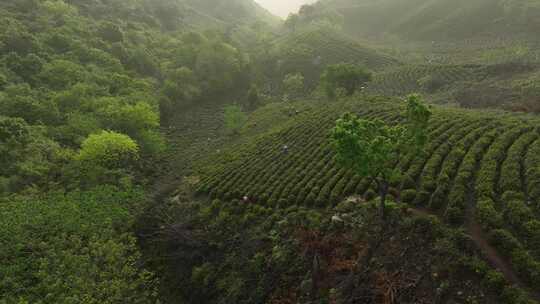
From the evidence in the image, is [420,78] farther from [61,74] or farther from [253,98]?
[61,74]

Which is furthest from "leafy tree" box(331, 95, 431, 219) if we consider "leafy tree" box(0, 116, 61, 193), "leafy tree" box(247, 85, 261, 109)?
"leafy tree" box(247, 85, 261, 109)

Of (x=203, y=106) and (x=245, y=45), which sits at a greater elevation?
(x=245, y=45)

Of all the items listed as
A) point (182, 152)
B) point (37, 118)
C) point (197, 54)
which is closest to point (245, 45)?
point (197, 54)

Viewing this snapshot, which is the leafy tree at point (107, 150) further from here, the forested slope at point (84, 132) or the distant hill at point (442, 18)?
the distant hill at point (442, 18)

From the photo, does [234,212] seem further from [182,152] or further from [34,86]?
[34,86]

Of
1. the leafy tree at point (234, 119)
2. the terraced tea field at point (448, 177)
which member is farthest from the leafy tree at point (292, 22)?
the terraced tea field at point (448, 177)

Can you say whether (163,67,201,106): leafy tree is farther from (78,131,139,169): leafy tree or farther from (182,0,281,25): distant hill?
(182,0,281,25): distant hill
